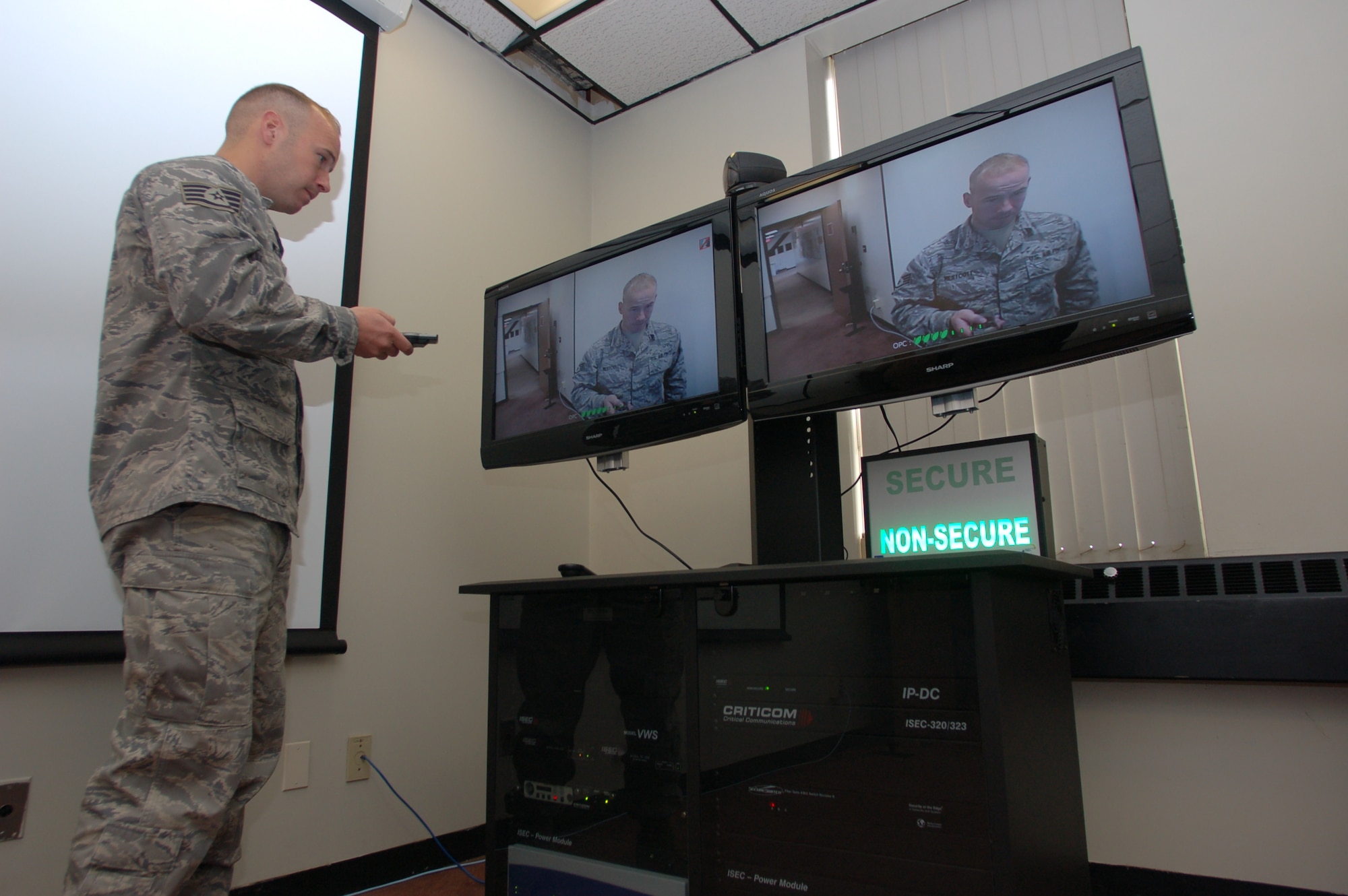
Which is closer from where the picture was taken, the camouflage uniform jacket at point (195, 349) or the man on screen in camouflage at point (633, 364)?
the camouflage uniform jacket at point (195, 349)

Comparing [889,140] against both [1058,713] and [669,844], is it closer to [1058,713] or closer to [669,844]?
[1058,713]

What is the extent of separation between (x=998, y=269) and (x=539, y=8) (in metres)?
1.80

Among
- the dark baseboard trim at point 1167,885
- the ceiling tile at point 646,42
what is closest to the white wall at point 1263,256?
the dark baseboard trim at point 1167,885

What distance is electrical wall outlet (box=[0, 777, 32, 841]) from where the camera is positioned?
132 centimetres

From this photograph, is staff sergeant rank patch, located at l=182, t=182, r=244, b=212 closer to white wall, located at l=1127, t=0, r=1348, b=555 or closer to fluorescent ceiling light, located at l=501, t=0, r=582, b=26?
fluorescent ceiling light, located at l=501, t=0, r=582, b=26

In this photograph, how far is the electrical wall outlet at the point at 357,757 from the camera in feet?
5.83

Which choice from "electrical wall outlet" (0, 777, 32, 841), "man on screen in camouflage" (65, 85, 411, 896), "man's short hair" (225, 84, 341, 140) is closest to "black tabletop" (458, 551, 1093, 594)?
"man on screen in camouflage" (65, 85, 411, 896)

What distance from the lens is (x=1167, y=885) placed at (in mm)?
1572

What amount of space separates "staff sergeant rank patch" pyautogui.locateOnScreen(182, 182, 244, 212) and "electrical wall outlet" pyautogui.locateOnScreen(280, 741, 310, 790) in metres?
1.12

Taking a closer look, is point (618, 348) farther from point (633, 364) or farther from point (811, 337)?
point (811, 337)

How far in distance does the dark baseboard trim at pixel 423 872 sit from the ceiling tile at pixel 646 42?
2.27 metres

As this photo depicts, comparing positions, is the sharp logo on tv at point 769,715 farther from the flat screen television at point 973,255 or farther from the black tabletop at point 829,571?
the flat screen television at point 973,255

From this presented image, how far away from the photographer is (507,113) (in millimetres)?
2557

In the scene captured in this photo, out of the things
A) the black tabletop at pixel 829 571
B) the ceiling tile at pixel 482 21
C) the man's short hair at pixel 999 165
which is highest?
the ceiling tile at pixel 482 21
